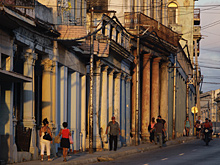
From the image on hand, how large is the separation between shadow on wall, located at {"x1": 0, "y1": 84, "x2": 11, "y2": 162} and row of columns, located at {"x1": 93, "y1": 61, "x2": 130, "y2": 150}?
38.9ft

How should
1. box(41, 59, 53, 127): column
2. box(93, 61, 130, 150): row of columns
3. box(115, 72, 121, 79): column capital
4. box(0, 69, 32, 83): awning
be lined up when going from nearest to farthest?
box(0, 69, 32, 83): awning → box(41, 59, 53, 127): column → box(93, 61, 130, 150): row of columns → box(115, 72, 121, 79): column capital

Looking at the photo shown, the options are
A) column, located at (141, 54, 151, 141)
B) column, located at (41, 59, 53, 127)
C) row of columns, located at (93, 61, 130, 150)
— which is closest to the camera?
column, located at (41, 59, 53, 127)

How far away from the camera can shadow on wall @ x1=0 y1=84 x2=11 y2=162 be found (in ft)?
71.1

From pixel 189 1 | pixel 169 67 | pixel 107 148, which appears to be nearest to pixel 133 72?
pixel 169 67

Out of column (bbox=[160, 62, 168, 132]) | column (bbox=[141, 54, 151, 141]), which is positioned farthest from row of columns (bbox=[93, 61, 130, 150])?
column (bbox=[160, 62, 168, 132])

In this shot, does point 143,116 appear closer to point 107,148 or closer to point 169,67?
point 169,67

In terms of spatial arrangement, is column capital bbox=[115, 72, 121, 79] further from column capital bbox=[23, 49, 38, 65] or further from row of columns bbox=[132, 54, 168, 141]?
column capital bbox=[23, 49, 38, 65]

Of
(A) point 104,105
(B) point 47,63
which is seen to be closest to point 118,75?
(A) point 104,105

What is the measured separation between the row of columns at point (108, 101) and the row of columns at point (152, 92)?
3.25 meters

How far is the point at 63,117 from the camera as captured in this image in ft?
93.8

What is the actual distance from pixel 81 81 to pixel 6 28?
12433 millimetres

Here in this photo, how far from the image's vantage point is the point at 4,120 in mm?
21938

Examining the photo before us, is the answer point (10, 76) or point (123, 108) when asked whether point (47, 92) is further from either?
point (123, 108)

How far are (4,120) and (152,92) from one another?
30930 millimetres
